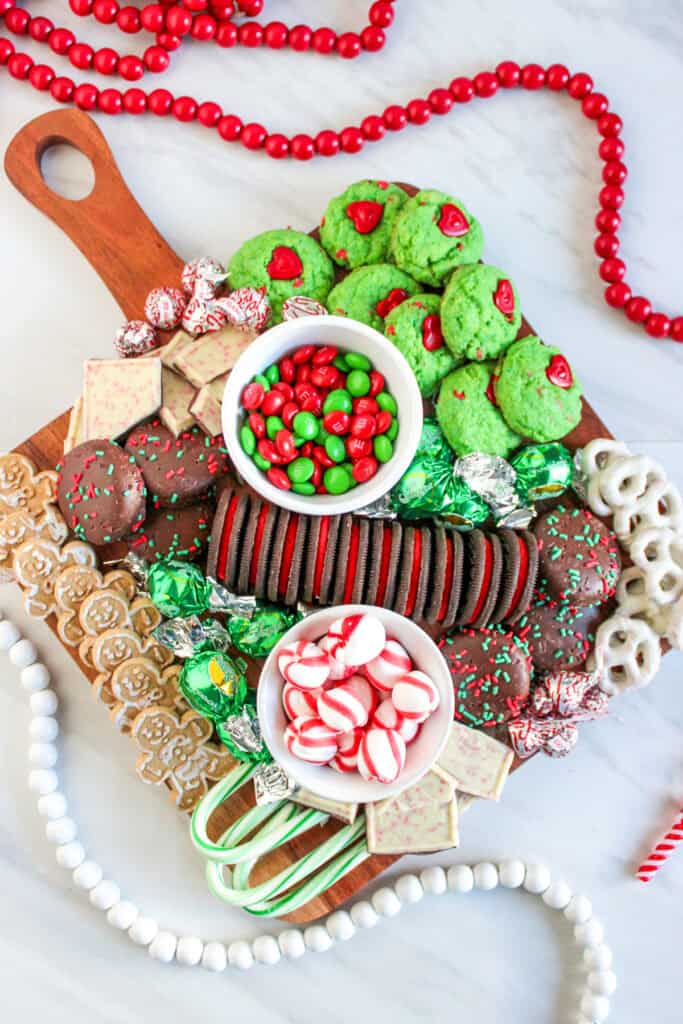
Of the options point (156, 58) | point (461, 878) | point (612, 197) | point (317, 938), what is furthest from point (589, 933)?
point (156, 58)

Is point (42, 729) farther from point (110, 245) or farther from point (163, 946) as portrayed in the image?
point (110, 245)

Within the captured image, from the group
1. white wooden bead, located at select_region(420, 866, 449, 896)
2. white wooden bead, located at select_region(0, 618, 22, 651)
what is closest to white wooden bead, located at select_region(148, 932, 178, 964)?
white wooden bead, located at select_region(420, 866, 449, 896)

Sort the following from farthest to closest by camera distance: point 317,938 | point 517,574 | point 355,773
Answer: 1. point 317,938
2. point 517,574
3. point 355,773

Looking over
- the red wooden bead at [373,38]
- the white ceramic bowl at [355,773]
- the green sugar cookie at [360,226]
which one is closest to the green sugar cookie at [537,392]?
the green sugar cookie at [360,226]

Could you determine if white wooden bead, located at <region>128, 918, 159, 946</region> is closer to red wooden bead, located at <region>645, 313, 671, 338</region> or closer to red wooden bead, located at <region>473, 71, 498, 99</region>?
red wooden bead, located at <region>645, 313, 671, 338</region>

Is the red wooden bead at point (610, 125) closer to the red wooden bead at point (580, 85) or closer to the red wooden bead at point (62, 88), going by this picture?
the red wooden bead at point (580, 85)

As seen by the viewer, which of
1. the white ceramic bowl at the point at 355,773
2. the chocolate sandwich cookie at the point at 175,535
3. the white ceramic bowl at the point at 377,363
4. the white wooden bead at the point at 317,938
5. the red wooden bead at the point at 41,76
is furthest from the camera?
the red wooden bead at the point at 41,76

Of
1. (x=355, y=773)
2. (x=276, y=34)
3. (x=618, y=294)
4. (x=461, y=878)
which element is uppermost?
(x=276, y=34)
